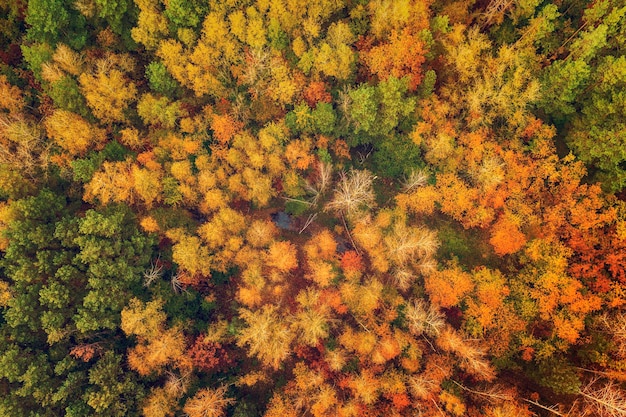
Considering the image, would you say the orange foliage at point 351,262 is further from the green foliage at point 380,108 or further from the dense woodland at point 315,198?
the green foliage at point 380,108

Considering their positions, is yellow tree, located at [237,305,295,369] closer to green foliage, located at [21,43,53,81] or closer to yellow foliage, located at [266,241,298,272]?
yellow foliage, located at [266,241,298,272]

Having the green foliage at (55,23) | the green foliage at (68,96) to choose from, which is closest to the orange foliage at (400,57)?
the green foliage at (68,96)

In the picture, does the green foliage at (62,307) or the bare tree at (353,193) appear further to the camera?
the bare tree at (353,193)

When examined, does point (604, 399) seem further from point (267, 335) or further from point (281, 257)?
point (281, 257)

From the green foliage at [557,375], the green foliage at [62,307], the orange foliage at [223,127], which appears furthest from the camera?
the orange foliage at [223,127]

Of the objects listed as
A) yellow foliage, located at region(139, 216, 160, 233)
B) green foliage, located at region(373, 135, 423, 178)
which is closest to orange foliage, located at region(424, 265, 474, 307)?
green foliage, located at region(373, 135, 423, 178)

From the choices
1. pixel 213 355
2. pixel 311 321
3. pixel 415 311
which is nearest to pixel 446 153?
pixel 415 311

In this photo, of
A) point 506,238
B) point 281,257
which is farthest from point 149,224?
point 506,238

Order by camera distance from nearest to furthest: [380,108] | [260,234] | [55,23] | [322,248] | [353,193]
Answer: [55,23] → [353,193] → [380,108] → [260,234] → [322,248]
